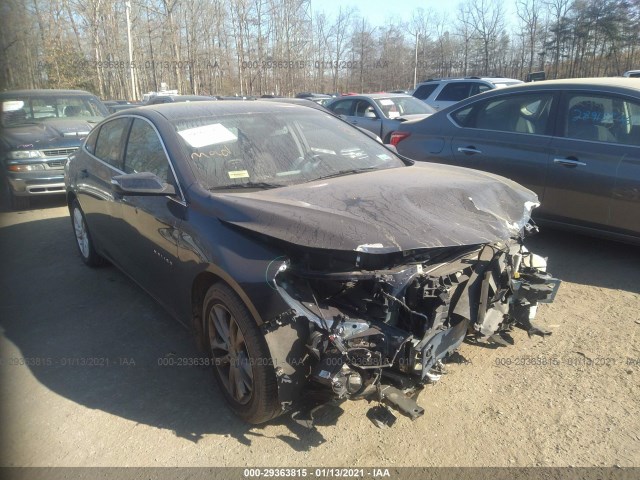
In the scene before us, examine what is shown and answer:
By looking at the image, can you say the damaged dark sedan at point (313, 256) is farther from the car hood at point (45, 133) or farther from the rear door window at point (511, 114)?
the car hood at point (45, 133)

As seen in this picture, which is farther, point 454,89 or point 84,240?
point 454,89

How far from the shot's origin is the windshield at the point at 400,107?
10.9 metres

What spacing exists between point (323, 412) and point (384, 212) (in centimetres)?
121

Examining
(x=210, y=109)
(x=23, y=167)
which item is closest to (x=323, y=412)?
(x=210, y=109)

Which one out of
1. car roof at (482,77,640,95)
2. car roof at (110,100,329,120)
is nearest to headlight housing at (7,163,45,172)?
car roof at (110,100,329,120)

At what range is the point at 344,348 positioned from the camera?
2.39 m

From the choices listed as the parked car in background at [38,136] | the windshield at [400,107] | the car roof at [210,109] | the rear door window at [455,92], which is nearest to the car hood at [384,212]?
the car roof at [210,109]

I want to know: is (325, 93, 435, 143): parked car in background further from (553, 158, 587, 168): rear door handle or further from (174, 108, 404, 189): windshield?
(174, 108, 404, 189): windshield

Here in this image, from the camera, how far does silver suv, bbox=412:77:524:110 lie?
13.2 m

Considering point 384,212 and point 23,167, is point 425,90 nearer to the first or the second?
point 23,167

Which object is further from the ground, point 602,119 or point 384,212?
point 602,119

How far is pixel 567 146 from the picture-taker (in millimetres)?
4918

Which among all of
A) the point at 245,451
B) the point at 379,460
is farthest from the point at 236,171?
the point at 379,460

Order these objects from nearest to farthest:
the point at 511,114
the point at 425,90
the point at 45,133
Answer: the point at 511,114 < the point at 45,133 < the point at 425,90
